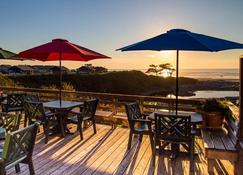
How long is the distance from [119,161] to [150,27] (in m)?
4.68

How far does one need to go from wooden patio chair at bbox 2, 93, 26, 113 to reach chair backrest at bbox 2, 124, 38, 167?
3.51 m

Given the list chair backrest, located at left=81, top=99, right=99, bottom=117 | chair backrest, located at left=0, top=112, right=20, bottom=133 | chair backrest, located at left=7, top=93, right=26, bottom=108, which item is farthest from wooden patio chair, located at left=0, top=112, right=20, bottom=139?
chair backrest, located at left=7, top=93, right=26, bottom=108

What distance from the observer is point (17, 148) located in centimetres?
234

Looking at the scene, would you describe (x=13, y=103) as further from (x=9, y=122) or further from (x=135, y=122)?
(x=135, y=122)

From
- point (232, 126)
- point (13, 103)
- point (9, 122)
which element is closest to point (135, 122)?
point (232, 126)

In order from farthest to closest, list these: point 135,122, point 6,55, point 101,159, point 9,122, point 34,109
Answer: point 6,55 → point 34,109 → point 135,122 → point 101,159 → point 9,122

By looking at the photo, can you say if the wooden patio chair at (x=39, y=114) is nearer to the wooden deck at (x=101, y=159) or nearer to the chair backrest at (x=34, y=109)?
the chair backrest at (x=34, y=109)

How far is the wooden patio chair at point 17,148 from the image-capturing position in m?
2.17

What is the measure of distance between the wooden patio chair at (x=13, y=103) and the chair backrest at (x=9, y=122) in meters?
2.72

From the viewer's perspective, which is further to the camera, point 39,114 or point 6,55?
point 6,55

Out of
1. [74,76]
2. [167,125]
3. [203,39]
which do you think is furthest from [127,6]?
[74,76]

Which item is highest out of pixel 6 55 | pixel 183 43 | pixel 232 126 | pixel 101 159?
pixel 6 55

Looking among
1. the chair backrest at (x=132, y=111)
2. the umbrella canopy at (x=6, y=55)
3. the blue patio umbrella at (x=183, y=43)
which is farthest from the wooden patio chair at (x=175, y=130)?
the umbrella canopy at (x=6, y=55)

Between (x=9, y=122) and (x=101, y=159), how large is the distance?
1.46 meters
